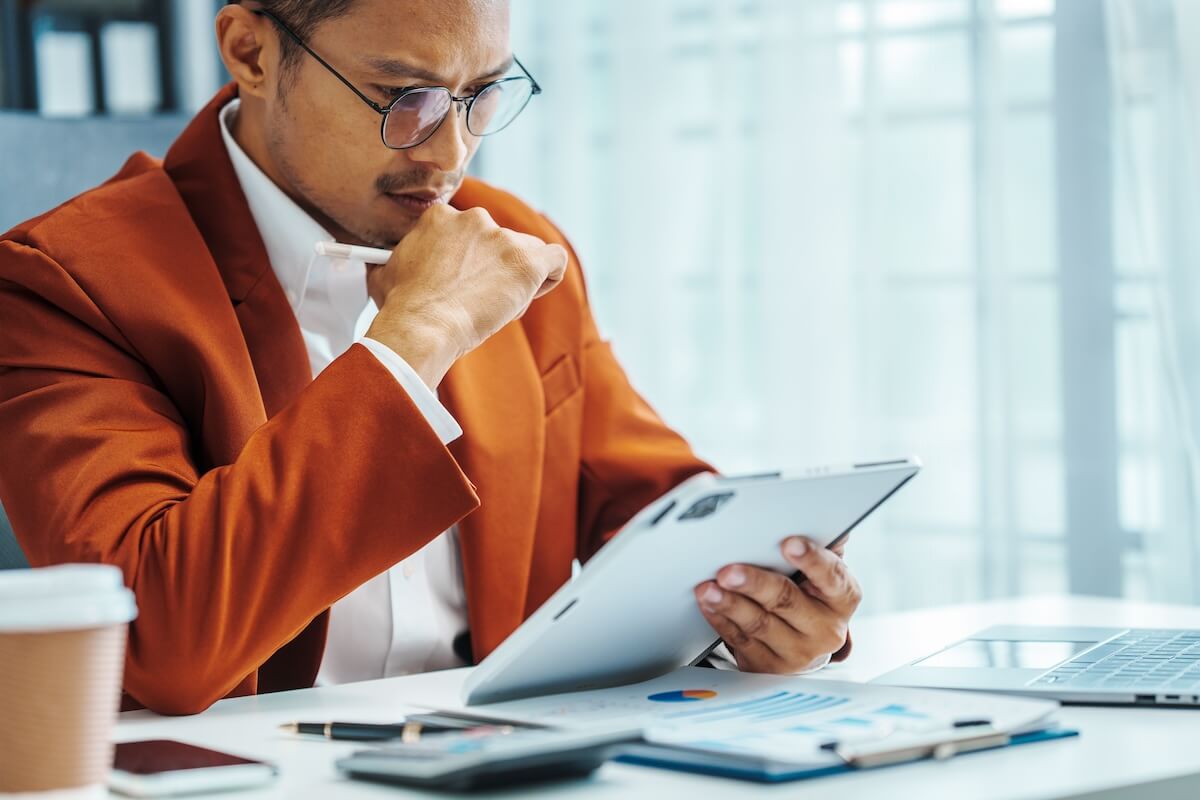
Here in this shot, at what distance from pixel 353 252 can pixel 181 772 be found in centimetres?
59

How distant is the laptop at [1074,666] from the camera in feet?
2.96

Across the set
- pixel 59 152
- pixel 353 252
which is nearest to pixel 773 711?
pixel 353 252

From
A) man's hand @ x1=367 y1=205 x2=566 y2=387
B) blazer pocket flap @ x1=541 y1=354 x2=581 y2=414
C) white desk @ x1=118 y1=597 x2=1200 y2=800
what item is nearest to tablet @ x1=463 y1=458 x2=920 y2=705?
white desk @ x1=118 y1=597 x2=1200 y2=800

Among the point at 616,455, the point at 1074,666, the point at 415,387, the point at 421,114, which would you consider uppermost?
the point at 421,114

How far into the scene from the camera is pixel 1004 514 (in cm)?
225

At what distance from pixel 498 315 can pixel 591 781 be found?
51cm

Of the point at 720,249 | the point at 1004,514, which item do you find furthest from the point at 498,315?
the point at 720,249

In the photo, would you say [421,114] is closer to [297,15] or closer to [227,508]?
[297,15]

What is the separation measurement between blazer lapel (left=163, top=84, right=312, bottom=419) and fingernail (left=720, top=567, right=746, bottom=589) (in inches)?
18.2

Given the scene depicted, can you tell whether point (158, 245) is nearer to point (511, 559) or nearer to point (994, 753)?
point (511, 559)

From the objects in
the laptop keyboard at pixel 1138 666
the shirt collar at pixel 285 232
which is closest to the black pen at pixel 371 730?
the laptop keyboard at pixel 1138 666

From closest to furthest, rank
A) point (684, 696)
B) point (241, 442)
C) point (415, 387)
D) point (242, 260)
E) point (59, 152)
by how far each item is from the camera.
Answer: point (684, 696) < point (415, 387) < point (241, 442) < point (242, 260) < point (59, 152)

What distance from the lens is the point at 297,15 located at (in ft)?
4.22

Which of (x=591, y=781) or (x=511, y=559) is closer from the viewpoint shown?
(x=591, y=781)
